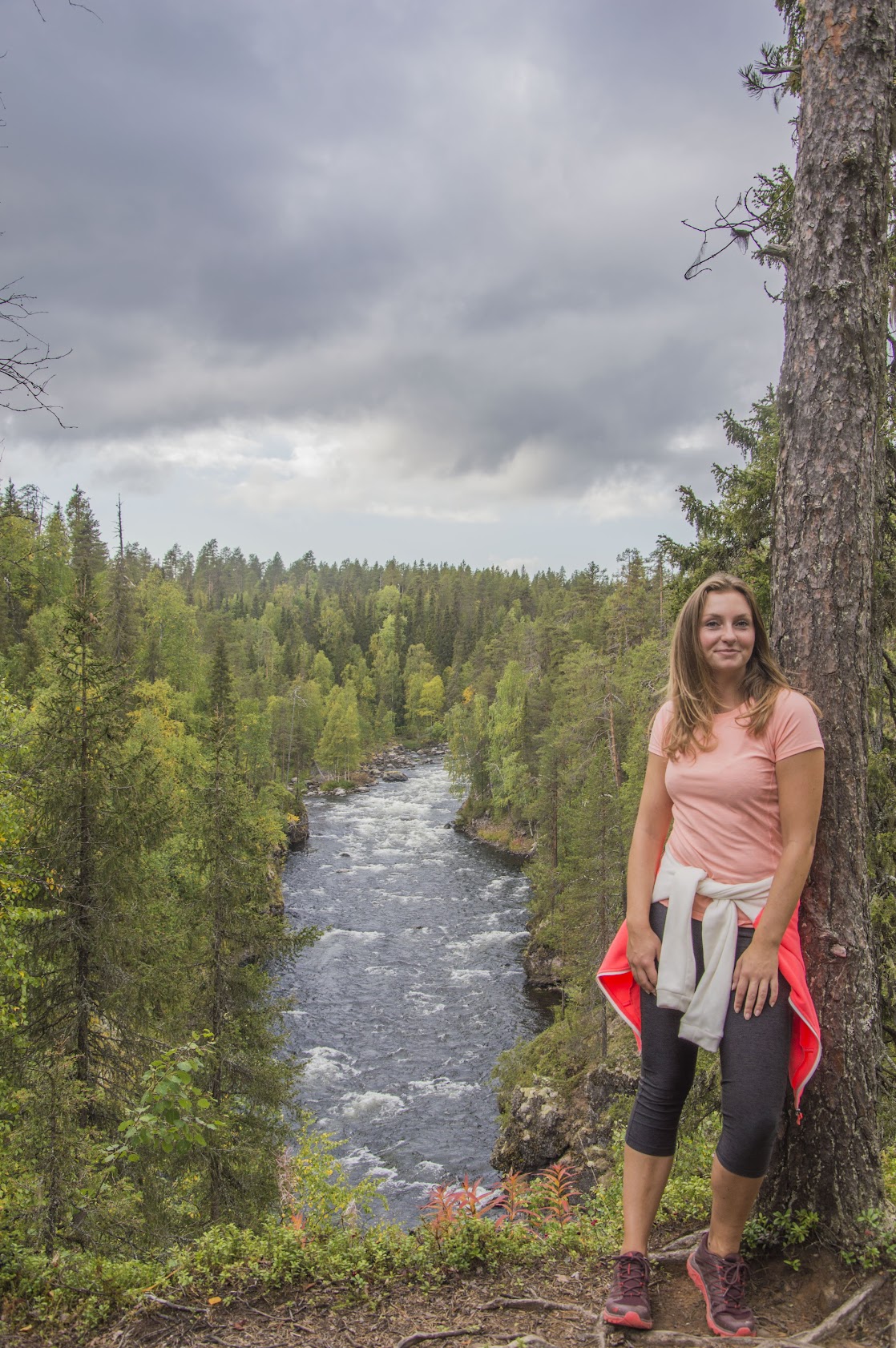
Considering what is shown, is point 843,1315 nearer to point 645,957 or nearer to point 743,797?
point 645,957

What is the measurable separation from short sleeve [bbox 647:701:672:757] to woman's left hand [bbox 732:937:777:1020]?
806 millimetres

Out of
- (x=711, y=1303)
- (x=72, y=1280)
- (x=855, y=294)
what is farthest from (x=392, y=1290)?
(x=855, y=294)

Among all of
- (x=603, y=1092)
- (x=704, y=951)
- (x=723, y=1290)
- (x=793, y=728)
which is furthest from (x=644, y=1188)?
(x=603, y=1092)

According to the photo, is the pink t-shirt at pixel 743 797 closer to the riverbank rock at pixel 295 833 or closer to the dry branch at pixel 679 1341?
the dry branch at pixel 679 1341

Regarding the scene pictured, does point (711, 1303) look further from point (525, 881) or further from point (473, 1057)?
point (525, 881)

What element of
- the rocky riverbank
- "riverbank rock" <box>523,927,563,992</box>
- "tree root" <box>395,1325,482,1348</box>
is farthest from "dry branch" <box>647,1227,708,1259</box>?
the rocky riverbank

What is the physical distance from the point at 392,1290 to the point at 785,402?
4287 millimetres

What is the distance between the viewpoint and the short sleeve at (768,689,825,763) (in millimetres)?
2959

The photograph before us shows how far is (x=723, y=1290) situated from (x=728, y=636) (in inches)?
97.4

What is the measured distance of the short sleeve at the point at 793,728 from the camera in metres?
2.96

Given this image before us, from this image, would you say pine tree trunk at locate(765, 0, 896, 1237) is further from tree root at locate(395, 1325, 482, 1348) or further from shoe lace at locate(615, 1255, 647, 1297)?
tree root at locate(395, 1325, 482, 1348)

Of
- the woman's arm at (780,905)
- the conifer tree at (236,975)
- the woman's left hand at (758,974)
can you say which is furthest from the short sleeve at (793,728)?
the conifer tree at (236,975)

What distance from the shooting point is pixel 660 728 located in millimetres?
3307

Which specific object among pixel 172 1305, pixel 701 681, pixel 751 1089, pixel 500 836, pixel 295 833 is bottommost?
pixel 500 836
